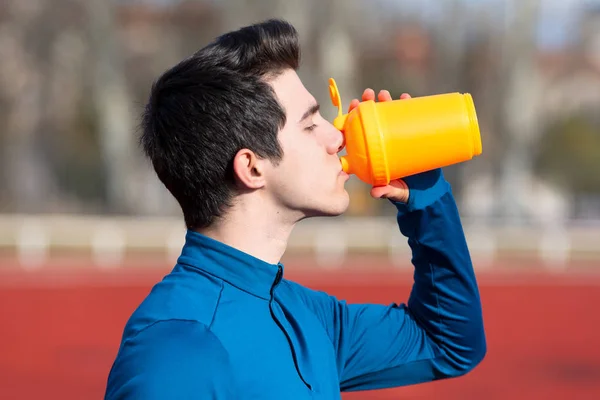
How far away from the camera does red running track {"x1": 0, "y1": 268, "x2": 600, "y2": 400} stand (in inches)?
333

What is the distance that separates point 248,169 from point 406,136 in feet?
1.36

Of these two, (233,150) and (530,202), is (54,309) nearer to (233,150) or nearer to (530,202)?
(233,150)

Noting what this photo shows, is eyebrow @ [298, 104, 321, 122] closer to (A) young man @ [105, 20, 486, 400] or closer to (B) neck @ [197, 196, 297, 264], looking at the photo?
(A) young man @ [105, 20, 486, 400]

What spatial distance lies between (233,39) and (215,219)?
42cm

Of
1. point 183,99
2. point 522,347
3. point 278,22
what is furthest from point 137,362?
point 522,347

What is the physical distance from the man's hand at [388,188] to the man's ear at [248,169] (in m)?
0.31

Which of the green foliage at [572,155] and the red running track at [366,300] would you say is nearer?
the red running track at [366,300]

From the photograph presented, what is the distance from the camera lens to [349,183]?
89.3 ft

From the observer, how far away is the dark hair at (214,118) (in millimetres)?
2102

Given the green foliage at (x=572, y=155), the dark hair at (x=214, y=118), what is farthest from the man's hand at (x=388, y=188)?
the green foliage at (x=572, y=155)

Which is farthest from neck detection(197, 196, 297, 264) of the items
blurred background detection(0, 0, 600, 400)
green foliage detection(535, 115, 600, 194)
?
green foliage detection(535, 115, 600, 194)

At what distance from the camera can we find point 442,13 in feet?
96.1

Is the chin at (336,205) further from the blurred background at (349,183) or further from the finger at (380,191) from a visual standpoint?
the blurred background at (349,183)

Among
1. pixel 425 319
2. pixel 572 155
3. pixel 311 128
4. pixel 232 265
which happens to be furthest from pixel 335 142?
pixel 572 155
